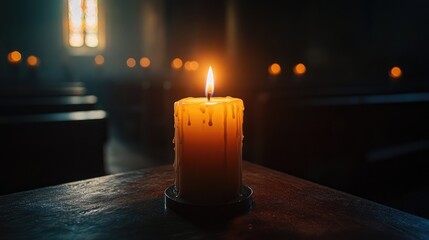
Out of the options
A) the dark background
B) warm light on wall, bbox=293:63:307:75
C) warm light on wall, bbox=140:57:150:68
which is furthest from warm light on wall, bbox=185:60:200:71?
warm light on wall, bbox=293:63:307:75

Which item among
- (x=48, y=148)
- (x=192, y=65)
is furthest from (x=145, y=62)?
(x=48, y=148)

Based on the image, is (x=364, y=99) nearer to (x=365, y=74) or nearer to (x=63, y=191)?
(x=63, y=191)

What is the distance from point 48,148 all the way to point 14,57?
28.2ft

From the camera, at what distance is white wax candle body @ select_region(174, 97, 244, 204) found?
31.9 inches

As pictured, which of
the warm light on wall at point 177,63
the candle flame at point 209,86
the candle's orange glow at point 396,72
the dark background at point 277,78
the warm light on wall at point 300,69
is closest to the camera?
the candle flame at point 209,86

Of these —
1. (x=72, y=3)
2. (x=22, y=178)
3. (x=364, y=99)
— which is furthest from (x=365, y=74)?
(x=72, y=3)

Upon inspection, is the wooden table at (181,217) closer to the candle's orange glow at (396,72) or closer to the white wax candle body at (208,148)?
the white wax candle body at (208,148)

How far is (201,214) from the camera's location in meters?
0.81

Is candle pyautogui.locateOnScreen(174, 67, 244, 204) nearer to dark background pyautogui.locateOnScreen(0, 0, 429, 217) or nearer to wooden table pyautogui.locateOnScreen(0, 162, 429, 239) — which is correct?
wooden table pyautogui.locateOnScreen(0, 162, 429, 239)

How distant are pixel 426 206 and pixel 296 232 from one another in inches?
92.0

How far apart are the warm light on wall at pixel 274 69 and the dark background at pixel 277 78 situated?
0.48ft

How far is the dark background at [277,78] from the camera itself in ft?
10.6

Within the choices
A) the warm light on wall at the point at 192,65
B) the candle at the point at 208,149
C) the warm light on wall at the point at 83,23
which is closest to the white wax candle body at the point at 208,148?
the candle at the point at 208,149

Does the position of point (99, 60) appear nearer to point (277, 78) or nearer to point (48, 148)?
point (277, 78)
